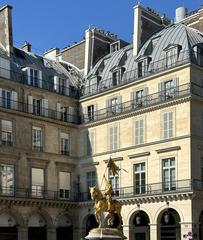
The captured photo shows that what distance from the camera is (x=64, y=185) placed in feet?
169

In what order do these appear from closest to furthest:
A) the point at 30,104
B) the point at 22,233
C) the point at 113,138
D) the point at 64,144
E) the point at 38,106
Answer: the point at 22,233
the point at 113,138
the point at 30,104
the point at 38,106
the point at 64,144

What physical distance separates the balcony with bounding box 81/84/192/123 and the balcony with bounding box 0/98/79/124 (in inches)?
51.8

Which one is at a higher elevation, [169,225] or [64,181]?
[64,181]

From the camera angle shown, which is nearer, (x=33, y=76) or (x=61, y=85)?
(x=33, y=76)

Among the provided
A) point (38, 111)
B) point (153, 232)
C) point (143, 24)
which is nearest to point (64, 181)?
point (38, 111)

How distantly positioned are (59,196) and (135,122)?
32.6 ft

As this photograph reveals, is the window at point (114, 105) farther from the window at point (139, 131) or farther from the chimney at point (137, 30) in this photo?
the chimney at point (137, 30)

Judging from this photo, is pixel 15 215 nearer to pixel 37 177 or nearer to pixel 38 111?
pixel 37 177

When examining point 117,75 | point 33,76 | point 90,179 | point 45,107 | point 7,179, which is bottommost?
point 90,179

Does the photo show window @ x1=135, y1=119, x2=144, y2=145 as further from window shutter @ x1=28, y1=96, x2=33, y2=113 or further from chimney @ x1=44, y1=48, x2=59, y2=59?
chimney @ x1=44, y1=48, x2=59, y2=59

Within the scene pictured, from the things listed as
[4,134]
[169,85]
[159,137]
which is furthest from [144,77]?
[4,134]

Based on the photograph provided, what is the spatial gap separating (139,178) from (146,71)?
9.44m

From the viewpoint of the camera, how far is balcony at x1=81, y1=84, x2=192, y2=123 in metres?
44.9

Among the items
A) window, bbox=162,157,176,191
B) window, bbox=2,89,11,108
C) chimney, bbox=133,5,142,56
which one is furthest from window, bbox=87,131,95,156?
window, bbox=162,157,176,191
